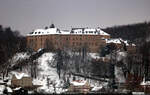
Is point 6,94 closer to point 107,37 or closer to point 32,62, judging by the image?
point 32,62

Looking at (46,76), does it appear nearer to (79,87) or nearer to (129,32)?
(79,87)

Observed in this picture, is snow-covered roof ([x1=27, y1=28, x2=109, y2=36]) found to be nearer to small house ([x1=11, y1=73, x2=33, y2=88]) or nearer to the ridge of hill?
the ridge of hill

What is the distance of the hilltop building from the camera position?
26672 mm

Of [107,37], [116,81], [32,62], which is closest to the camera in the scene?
[116,81]

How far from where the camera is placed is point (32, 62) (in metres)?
23.5

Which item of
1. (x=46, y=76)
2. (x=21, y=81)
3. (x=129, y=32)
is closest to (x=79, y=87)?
(x=46, y=76)

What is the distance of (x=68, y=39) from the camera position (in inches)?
1089

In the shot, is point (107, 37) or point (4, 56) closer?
point (4, 56)

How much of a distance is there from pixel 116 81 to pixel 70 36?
7.15 m

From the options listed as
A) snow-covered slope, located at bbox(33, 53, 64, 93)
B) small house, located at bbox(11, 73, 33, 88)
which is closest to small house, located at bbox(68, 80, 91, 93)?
snow-covered slope, located at bbox(33, 53, 64, 93)

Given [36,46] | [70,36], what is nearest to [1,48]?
[36,46]

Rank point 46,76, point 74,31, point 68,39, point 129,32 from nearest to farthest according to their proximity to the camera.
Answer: point 46,76
point 68,39
point 74,31
point 129,32

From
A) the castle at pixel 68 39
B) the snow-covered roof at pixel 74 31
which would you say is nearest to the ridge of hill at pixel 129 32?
the snow-covered roof at pixel 74 31

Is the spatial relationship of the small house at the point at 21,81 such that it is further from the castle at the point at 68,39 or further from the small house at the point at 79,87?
the castle at the point at 68,39
